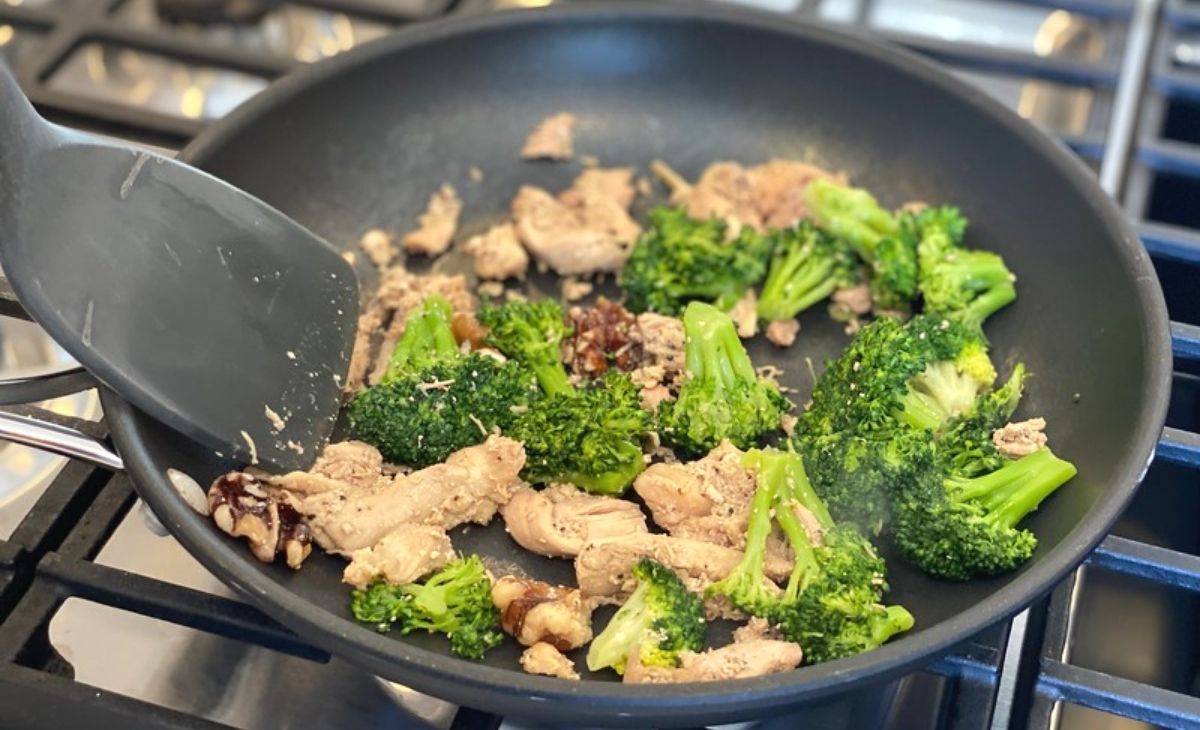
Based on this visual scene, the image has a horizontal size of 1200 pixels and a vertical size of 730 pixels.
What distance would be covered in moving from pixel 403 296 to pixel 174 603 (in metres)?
0.60

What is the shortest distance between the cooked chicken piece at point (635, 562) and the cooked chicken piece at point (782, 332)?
0.44 m

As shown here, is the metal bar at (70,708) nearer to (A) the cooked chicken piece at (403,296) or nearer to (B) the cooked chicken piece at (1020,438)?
(A) the cooked chicken piece at (403,296)

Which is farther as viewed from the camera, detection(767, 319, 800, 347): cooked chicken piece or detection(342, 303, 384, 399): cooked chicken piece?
detection(767, 319, 800, 347): cooked chicken piece

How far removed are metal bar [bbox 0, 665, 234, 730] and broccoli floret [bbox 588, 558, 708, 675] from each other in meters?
0.41

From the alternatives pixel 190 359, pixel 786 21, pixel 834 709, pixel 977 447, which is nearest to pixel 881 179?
pixel 786 21

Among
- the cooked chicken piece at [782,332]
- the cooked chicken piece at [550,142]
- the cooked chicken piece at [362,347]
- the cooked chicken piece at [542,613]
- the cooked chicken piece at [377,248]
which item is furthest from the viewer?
the cooked chicken piece at [550,142]

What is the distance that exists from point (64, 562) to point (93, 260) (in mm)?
343

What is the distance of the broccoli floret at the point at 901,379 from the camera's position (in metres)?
1.49

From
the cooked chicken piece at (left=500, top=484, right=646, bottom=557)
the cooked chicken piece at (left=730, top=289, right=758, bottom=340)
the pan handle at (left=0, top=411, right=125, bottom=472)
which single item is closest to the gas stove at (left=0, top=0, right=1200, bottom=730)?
the pan handle at (left=0, top=411, right=125, bottom=472)

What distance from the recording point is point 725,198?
1.91 meters

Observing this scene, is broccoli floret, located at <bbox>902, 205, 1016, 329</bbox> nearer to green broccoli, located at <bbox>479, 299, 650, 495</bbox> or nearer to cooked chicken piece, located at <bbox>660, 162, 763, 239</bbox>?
cooked chicken piece, located at <bbox>660, 162, 763, 239</bbox>

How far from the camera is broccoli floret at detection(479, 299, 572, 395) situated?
1.62 metres

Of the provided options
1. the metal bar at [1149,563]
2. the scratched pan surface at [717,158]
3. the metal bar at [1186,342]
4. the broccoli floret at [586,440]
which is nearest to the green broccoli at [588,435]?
the broccoli floret at [586,440]

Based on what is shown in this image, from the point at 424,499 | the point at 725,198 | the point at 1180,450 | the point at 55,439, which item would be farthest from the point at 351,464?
the point at 1180,450
